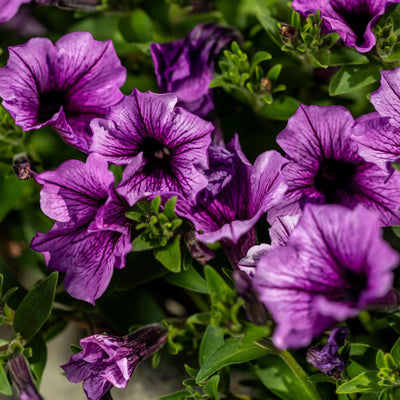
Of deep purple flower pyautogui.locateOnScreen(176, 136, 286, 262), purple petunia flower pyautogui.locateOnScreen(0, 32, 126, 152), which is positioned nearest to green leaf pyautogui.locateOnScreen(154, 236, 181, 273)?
deep purple flower pyautogui.locateOnScreen(176, 136, 286, 262)

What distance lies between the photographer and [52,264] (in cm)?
125

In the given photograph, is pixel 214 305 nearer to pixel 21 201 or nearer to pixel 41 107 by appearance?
pixel 41 107

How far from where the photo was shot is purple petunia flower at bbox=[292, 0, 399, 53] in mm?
1235

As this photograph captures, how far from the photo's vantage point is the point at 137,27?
5.48 feet

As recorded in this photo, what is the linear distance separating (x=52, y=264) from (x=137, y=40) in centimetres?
74

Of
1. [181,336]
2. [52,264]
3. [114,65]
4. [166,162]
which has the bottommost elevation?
[181,336]

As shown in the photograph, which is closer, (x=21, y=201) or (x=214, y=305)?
(x=214, y=305)

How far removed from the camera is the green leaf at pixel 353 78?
1354mm

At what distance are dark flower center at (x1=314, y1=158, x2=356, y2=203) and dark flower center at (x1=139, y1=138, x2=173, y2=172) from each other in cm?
34

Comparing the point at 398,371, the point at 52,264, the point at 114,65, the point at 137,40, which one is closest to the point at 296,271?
the point at 398,371

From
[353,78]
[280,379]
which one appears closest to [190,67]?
[353,78]

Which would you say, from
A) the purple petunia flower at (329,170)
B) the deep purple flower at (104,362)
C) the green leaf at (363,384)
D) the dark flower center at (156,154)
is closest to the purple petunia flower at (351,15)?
the purple petunia flower at (329,170)

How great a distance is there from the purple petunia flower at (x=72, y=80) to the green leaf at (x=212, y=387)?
1.93 ft

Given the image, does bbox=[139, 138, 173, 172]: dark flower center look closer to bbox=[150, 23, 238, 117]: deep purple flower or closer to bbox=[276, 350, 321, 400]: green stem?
bbox=[150, 23, 238, 117]: deep purple flower
